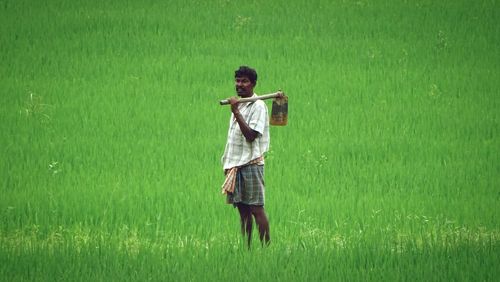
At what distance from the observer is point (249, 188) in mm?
6531

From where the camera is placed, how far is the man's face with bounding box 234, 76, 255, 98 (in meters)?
6.51

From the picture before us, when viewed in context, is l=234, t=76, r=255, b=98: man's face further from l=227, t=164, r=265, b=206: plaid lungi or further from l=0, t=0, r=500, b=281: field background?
l=0, t=0, r=500, b=281: field background

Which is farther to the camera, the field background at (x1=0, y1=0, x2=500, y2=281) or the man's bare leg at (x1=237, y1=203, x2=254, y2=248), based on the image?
the man's bare leg at (x1=237, y1=203, x2=254, y2=248)

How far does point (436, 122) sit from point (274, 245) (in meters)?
5.38

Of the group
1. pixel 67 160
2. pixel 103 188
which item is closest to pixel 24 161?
pixel 67 160

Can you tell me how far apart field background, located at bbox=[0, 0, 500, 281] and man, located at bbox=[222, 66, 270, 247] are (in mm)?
296

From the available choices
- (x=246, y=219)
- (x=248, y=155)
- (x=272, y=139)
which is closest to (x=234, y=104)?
(x=248, y=155)

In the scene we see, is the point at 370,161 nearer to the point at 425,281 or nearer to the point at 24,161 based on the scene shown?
the point at 24,161

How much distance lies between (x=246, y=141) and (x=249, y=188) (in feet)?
1.00

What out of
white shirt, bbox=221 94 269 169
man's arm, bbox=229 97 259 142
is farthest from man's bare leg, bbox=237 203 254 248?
man's arm, bbox=229 97 259 142

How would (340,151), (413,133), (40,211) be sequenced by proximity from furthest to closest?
(413,133)
(340,151)
(40,211)

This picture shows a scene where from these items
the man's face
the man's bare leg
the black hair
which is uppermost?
the black hair

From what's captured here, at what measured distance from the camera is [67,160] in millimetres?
9711

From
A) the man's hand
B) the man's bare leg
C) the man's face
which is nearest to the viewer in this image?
the man's hand
